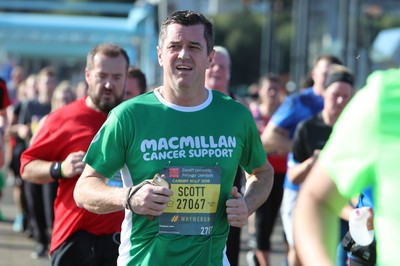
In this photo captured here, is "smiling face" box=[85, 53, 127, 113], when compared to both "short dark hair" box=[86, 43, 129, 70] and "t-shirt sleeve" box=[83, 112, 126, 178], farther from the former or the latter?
"t-shirt sleeve" box=[83, 112, 126, 178]

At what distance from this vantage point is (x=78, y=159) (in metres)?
5.89

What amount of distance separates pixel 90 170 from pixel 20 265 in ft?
20.1

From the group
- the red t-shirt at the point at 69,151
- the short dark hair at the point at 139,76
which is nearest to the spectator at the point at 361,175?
the red t-shirt at the point at 69,151

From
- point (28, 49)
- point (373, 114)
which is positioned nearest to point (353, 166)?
point (373, 114)

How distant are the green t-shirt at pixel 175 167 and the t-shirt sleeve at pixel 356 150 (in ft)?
5.73

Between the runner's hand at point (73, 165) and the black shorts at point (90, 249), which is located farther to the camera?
the black shorts at point (90, 249)

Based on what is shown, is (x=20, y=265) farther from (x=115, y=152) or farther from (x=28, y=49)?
(x=28, y=49)

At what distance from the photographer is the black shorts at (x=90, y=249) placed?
5.96 m

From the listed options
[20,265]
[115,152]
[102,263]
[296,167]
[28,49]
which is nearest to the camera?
[115,152]

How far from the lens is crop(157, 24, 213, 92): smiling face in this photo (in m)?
4.56

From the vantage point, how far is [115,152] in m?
4.51

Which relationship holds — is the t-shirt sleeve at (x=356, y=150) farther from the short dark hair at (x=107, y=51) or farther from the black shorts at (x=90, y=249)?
the short dark hair at (x=107, y=51)

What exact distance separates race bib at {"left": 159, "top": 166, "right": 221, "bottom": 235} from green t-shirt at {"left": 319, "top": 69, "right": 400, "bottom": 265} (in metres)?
1.74

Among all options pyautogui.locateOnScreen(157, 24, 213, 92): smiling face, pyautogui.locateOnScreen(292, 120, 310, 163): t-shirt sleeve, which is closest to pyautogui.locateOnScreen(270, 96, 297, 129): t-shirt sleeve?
pyautogui.locateOnScreen(292, 120, 310, 163): t-shirt sleeve
